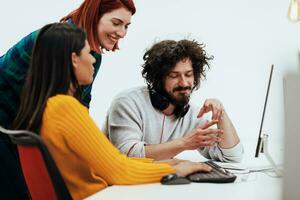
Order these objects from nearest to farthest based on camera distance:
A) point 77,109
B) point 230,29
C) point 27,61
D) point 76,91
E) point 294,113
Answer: point 294,113, point 77,109, point 76,91, point 27,61, point 230,29

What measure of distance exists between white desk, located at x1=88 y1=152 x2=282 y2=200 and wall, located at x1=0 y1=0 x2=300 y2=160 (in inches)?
59.9

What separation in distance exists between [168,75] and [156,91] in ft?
0.32

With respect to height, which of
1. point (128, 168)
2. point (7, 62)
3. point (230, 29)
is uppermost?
point (230, 29)

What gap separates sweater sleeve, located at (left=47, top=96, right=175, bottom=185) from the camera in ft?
3.76

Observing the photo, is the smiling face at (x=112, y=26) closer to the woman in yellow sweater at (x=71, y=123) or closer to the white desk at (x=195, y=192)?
the woman in yellow sweater at (x=71, y=123)

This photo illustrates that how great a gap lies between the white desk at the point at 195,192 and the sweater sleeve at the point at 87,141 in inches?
1.9

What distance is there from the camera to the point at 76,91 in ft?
4.68

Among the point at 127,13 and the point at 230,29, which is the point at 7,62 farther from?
the point at 230,29

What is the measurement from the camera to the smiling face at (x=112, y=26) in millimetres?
1810

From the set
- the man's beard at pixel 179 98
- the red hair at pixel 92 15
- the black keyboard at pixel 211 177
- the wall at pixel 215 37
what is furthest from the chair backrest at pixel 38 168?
the wall at pixel 215 37

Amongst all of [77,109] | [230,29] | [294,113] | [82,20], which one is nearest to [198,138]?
[77,109]

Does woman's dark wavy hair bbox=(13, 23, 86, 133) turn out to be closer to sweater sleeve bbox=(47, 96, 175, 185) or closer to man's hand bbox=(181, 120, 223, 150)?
sweater sleeve bbox=(47, 96, 175, 185)

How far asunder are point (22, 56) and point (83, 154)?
1.96 feet

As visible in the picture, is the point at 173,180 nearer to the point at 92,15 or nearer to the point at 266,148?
the point at 266,148
